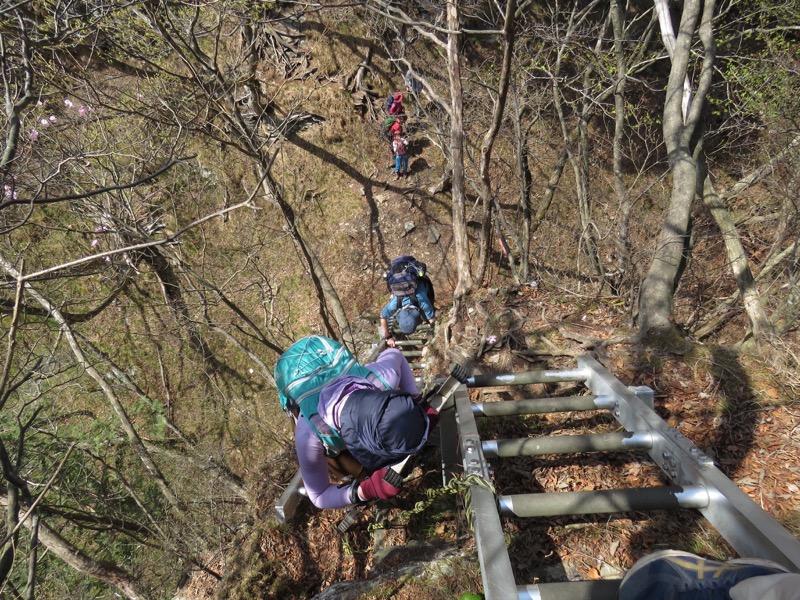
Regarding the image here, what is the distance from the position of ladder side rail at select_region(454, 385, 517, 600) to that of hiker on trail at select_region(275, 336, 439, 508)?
24 cm

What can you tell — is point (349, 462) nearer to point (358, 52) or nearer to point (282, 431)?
point (282, 431)

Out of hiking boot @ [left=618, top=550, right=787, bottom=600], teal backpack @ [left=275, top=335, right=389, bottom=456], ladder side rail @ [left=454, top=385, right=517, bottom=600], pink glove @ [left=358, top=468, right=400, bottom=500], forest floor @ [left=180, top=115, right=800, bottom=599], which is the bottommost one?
forest floor @ [left=180, top=115, right=800, bottom=599]

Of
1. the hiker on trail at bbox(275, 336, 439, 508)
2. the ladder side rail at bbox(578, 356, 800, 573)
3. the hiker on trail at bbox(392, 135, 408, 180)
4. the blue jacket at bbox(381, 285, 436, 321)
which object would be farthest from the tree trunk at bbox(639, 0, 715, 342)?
the hiker on trail at bbox(392, 135, 408, 180)

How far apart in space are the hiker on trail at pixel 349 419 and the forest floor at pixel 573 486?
2.10 feet

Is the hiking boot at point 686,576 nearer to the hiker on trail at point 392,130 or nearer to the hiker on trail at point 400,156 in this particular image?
the hiker on trail at point 400,156

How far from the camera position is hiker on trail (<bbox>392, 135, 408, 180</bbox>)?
1105 cm

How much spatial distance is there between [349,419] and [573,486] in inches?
72.5

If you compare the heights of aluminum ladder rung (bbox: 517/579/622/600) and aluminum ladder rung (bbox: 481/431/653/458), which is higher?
aluminum ladder rung (bbox: 517/579/622/600)

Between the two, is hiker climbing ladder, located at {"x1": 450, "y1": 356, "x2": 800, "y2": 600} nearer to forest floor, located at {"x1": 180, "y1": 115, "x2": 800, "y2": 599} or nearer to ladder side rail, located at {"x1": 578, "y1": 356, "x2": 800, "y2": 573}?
ladder side rail, located at {"x1": 578, "y1": 356, "x2": 800, "y2": 573}

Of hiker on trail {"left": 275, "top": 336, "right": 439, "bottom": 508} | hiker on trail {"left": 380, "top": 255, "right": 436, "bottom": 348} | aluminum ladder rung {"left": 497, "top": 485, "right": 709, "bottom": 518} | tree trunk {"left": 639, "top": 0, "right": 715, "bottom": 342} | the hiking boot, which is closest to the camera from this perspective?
the hiking boot

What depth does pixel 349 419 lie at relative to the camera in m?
1.93

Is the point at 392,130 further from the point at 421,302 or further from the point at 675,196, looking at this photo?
the point at 675,196

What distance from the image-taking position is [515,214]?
11188mm

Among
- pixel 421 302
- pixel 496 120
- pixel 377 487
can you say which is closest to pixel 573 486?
pixel 377 487
